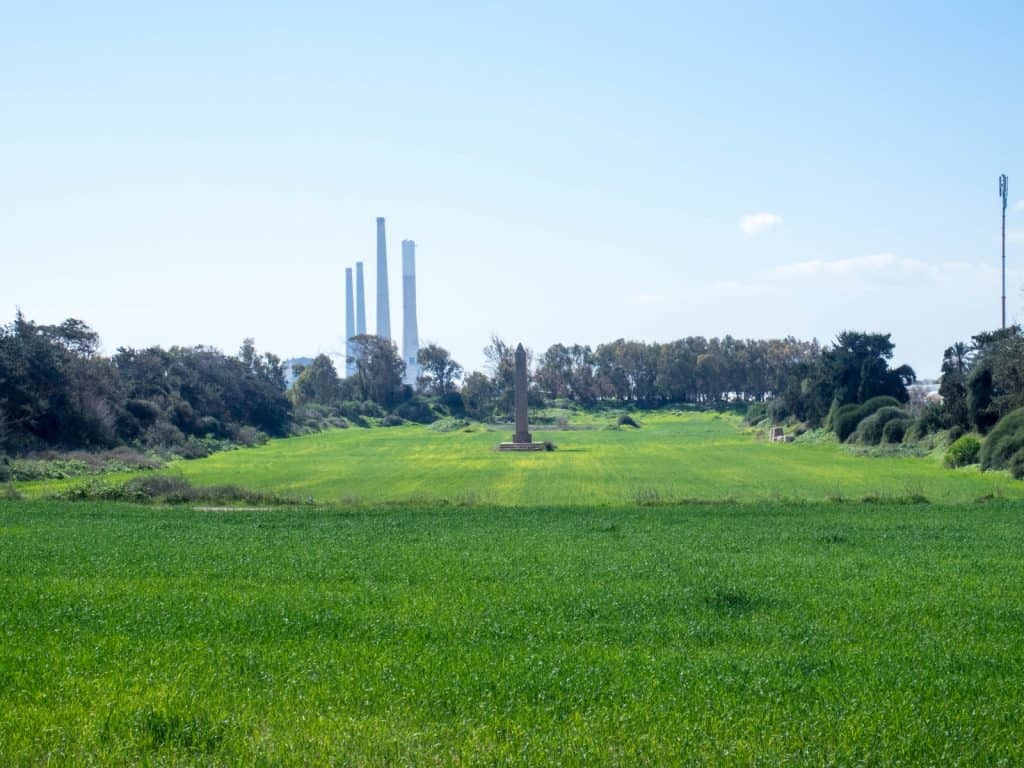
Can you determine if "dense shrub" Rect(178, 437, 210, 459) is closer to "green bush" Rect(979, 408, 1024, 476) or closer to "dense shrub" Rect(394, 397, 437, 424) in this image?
"green bush" Rect(979, 408, 1024, 476)

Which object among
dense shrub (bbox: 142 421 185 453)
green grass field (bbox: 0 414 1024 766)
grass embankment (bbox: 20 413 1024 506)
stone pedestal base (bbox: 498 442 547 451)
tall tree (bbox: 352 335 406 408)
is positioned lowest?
grass embankment (bbox: 20 413 1024 506)

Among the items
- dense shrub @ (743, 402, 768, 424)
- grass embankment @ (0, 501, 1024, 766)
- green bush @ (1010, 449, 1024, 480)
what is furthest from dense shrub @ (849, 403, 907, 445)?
grass embankment @ (0, 501, 1024, 766)

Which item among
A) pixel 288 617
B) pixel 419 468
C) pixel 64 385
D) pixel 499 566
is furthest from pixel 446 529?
pixel 64 385

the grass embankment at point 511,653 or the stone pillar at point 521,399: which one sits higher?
the stone pillar at point 521,399

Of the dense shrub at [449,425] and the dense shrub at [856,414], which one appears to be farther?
the dense shrub at [449,425]

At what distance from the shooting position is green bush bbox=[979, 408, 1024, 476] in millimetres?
44656

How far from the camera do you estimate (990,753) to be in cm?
805

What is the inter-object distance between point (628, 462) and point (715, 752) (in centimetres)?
5315

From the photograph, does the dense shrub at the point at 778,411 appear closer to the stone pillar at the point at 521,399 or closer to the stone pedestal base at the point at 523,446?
the stone pillar at the point at 521,399

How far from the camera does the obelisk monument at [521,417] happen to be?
7644 cm

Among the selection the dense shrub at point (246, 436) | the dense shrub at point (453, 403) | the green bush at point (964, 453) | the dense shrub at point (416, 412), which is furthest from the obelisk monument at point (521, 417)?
the dense shrub at point (453, 403)

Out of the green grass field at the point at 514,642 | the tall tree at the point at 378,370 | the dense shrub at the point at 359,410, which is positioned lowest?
the green grass field at the point at 514,642

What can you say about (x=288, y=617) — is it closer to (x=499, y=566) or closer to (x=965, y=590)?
(x=499, y=566)

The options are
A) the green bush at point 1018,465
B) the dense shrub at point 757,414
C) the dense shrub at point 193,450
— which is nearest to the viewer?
the green bush at point 1018,465
